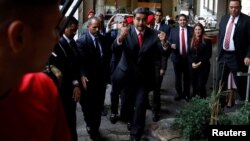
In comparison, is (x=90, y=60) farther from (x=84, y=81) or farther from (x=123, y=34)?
(x=123, y=34)

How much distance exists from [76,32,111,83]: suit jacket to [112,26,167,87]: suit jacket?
1.02ft

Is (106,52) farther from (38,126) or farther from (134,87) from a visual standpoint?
(38,126)

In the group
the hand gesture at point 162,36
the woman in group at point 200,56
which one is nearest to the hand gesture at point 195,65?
the woman in group at point 200,56

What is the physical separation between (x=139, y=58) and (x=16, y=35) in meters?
5.41

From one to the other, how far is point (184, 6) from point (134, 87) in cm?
2092

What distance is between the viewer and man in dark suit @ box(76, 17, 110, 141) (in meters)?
6.45

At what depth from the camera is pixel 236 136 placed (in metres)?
4.58

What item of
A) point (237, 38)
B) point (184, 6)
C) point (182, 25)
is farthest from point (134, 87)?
point (184, 6)

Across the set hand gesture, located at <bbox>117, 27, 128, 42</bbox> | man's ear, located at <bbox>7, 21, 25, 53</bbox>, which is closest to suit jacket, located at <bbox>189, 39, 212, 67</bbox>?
hand gesture, located at <bbox>117, 27, 128, 42</bbox>

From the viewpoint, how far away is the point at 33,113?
121cm

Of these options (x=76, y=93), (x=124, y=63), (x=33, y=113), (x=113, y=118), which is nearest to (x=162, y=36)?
(x=124, y=63)

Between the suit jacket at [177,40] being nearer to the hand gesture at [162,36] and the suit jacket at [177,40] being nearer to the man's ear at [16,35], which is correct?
the hand gesture at [162,36]

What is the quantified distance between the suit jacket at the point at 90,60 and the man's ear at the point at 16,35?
17.7 ft

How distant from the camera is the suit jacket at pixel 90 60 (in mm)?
6422
